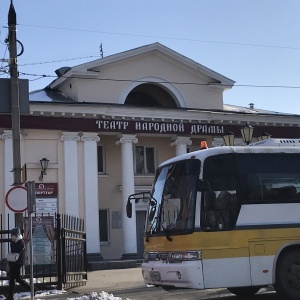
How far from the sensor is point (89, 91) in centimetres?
2738

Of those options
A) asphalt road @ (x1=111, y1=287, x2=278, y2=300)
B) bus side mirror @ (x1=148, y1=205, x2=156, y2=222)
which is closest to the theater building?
asphalt road @ (x1=111, y1=287, x2=278, y2=300)

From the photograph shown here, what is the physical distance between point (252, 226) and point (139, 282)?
23.6 ft

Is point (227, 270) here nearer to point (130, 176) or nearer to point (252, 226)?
point (252, 226)

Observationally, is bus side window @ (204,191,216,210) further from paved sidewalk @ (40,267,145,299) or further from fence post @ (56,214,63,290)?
fence post @ (56,214,63,290)

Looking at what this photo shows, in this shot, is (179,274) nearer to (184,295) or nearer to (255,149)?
(184,295)

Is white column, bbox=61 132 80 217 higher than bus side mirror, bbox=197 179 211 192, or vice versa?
white column, bbox=61 132 80 217

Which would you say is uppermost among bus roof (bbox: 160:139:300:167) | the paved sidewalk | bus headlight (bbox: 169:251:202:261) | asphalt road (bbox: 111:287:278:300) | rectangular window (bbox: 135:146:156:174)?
rectangular window (bbox: 135:146:156:174)

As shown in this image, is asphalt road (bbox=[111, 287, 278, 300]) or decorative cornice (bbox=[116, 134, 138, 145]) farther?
decorative cornice (bbox=[116, 134, 138, 145])

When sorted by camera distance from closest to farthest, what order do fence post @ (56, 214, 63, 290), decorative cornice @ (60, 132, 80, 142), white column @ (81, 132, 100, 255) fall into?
1. fence post @ (56, 214, 63, 290)
2. white column @ (81, 132, 100, 255)
3. decorative cornice @ (60, 132, 80, 142)

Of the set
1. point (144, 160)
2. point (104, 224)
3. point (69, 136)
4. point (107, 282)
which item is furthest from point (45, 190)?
point (107, 282)

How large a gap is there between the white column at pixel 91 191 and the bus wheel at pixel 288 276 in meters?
15.4

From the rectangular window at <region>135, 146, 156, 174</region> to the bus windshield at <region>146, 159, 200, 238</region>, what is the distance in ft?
55.3

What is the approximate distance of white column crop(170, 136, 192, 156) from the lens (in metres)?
28.5

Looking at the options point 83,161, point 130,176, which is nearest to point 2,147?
point 83,161
